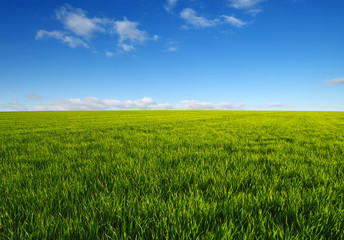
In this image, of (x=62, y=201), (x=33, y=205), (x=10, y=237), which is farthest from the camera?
(x=62, y=201)

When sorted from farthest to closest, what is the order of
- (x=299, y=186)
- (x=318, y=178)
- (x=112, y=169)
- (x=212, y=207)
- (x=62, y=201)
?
(x=112, y=169) → (x=318, y=178) → (x=299, y=186) → (x=62, y=201) → (x=212, y=207)

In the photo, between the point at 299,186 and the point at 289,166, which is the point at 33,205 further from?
the point at 289,166

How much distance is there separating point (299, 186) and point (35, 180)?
3.95 meters

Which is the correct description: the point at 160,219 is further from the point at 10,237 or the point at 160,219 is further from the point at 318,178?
the point at 318,178

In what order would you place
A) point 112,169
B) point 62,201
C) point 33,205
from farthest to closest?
point 112,169 → point 62,201 → point 33,205

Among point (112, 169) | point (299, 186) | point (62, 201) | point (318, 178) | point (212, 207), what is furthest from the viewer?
point (112, 169)

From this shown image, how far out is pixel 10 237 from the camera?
1.45 metres

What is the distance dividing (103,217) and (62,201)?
2.38 ft

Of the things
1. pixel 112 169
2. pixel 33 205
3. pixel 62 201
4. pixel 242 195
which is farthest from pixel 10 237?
pixel 242 195

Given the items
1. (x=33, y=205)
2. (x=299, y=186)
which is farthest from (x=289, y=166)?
(x=33, y=205)

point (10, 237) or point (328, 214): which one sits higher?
point (328, 214)

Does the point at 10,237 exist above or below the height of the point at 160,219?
below

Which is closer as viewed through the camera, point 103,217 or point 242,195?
point 103,217

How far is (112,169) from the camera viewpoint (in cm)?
293
